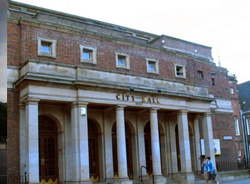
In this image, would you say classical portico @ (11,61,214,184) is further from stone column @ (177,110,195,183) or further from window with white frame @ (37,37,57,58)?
window with white frame @ (37,37,57,58)

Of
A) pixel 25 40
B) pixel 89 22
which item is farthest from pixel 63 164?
pixel 89 22

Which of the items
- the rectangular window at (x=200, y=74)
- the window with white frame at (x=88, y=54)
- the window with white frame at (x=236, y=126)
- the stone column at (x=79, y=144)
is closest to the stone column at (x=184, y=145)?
the rectangular window at (x=200, y=74)

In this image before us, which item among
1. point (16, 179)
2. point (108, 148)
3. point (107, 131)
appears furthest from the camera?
point (107, 131)

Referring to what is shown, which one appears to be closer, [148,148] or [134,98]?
[134,98]

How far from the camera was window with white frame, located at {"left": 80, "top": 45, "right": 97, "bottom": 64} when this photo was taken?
73.5ft

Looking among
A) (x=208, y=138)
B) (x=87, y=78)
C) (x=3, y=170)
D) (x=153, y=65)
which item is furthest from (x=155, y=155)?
(x=3, y=170)

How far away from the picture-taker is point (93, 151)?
22281 mm

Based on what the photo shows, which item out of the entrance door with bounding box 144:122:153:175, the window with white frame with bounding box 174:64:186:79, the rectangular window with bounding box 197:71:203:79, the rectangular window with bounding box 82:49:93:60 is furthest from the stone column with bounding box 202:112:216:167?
the rectangular window with bounding box 82:49:93:60

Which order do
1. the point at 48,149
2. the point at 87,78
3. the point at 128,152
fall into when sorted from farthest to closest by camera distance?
the point at 128,152 → the point at 48,149 → the point at 87,78

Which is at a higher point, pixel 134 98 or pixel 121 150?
pixel 134 98

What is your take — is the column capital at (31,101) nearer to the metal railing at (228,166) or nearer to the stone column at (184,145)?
the stone column at (184,145)

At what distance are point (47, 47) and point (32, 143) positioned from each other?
6862 mm

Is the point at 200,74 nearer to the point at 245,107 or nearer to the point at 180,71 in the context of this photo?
the point at 180,71

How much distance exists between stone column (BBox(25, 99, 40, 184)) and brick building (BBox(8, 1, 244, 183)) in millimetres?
50
